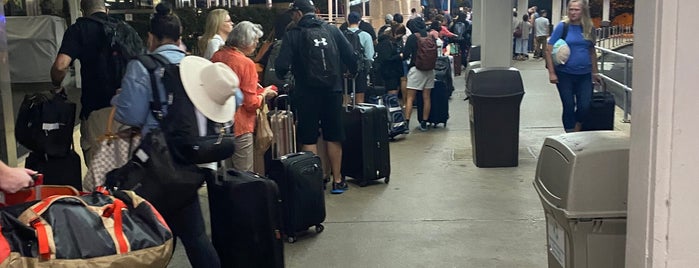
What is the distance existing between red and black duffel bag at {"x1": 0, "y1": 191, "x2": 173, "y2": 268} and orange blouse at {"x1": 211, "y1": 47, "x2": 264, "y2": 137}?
106 inches

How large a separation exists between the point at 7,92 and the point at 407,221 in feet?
10.2

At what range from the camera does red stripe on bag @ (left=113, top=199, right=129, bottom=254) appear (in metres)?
2.69

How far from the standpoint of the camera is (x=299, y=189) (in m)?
5.64

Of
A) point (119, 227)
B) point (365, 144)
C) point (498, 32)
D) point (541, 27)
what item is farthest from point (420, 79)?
point (541, 27)

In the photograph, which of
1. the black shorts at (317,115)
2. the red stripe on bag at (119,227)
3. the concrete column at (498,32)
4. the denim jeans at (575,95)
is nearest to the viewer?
the red stripe on bag at (119,227)

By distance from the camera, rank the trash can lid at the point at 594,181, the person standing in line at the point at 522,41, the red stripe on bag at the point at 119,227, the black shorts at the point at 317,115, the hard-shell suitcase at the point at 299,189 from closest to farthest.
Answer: the red stripe on bag at the point at 119,227 < the trash can lid at the point at 594,181 < the hard-shell suitcase at the point at 299,189 < the black shorts at the point at 317,115 < the person standing in line at the point at 522,41

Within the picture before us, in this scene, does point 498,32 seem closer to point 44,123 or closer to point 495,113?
point 495,113

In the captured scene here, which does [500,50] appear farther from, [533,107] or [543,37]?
[543,37]

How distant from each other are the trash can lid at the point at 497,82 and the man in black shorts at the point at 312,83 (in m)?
1.62

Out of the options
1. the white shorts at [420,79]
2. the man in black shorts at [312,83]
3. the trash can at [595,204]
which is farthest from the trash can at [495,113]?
the trash can at [595,204]

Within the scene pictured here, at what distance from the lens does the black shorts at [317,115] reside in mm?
6727

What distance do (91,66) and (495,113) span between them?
13.8ft

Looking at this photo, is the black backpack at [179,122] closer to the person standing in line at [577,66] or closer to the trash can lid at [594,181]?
the trash can lid at [594,181]

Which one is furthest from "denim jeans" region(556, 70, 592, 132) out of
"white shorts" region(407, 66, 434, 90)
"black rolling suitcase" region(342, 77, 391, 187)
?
"white shorts" region(407, 66, 434, 90)
